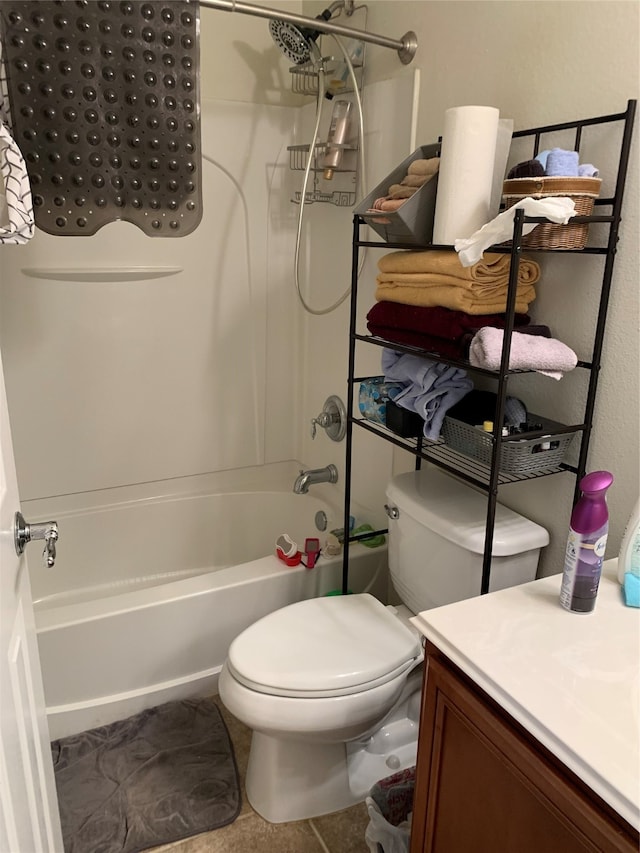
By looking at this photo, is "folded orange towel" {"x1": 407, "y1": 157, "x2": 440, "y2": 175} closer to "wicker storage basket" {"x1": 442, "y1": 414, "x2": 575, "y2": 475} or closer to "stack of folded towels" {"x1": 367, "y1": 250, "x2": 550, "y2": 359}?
"stack of folded towels" {"x1": 367, "y1": 250, "x2": 550, "y2": 359}

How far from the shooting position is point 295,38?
2080 millimetres

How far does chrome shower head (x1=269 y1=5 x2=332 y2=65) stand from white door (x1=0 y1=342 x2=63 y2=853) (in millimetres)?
1609

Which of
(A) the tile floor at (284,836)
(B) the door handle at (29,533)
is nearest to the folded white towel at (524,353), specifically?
(B) the door handle at (29,533)

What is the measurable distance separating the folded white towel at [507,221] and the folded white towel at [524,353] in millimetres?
142

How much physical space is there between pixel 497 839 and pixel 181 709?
1.20 m

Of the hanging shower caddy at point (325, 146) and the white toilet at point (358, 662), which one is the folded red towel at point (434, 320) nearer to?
the white toilet at point (358, 662)

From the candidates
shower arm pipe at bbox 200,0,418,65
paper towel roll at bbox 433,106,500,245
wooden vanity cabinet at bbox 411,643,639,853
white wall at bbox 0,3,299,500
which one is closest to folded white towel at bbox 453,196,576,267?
paper towel roll at bbox 433,106,500,245

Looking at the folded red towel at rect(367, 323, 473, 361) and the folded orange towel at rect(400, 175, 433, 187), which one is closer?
the folded red towel at rect(367, 323, 473, 361)

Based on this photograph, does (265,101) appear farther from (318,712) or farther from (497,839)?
(497,839)

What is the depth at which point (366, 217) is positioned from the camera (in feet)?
4.87

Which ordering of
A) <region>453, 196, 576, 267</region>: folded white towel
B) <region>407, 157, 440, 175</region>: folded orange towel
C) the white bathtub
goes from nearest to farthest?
<region>453, 196, 576, 267</region>: folded white towel → <region>407, 157, 440, 175</region>: folded orange towel → the white bathtub

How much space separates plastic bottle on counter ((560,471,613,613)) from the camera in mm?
1024

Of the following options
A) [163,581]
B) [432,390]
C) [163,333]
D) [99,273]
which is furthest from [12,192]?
[163,581]

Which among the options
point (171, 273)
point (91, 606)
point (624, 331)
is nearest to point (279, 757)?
point (91, 606)
